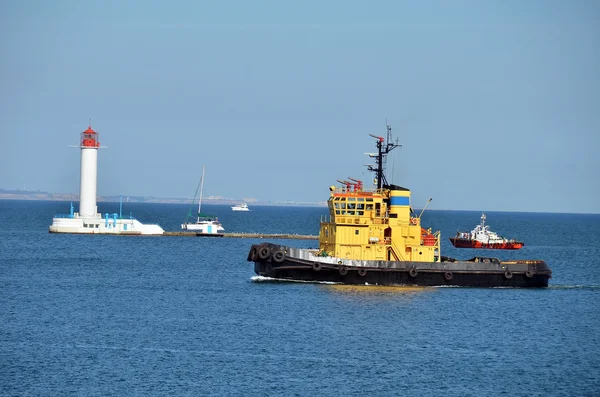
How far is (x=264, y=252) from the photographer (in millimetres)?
58531

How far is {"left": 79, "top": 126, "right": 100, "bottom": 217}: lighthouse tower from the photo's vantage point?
368 feet

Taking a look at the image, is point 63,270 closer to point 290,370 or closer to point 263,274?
point 263,274

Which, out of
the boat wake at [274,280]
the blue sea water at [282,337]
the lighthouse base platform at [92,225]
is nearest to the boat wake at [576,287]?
the blue sea water at [282,337]

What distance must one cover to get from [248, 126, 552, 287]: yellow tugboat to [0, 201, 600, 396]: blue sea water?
0.93 meters

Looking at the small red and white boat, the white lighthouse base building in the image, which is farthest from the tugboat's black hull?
the white lighthouse base building

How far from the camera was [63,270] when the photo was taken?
69500 millimetres

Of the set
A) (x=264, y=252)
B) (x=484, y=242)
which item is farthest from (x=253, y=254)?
(x=484, y=242)

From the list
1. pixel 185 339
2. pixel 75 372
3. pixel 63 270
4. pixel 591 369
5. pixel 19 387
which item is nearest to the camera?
pixel 19 387

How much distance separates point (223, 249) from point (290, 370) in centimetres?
6401

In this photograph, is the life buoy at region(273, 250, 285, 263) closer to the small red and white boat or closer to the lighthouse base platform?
the small red and white boat

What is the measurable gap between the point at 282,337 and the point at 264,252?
1701cm

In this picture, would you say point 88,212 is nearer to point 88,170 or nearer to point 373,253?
point 88,170

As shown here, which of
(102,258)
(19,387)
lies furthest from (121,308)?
(102,258)

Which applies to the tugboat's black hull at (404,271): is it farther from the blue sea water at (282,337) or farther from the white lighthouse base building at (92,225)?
the white lighthouse base building at (92,225)
